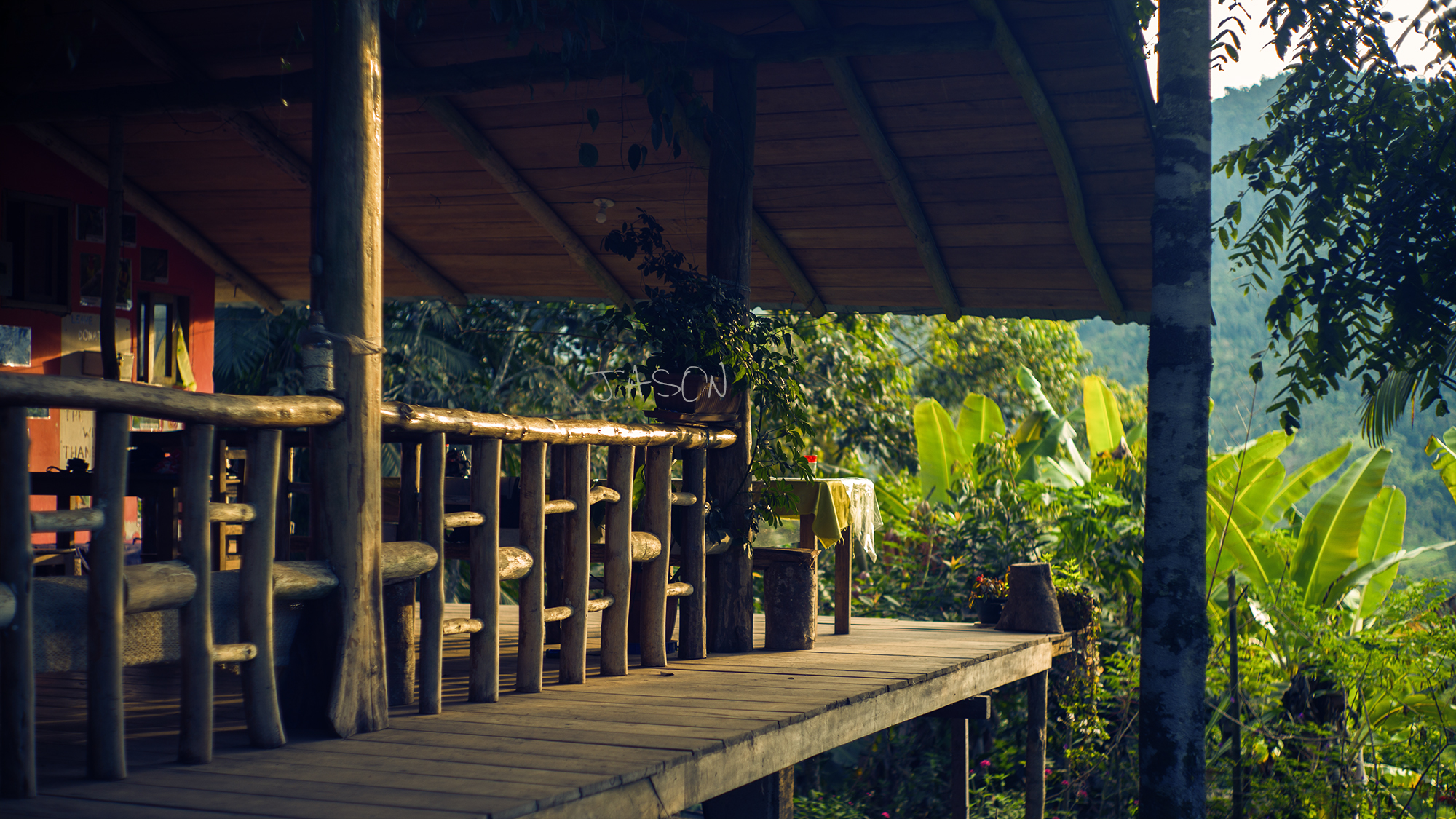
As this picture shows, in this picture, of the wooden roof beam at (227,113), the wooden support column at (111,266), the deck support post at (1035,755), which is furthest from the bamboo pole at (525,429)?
the wooden support column at (111,266)

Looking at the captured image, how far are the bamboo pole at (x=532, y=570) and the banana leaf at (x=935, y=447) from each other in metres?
7.02

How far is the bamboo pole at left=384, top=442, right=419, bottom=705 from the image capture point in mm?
3904

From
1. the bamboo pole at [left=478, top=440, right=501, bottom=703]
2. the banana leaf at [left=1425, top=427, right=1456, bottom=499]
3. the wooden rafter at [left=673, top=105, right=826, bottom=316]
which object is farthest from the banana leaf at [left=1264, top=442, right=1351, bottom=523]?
the bamboo pole at [left=478, top=440, right=501, bottom=703]

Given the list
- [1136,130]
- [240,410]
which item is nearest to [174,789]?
[240,410]

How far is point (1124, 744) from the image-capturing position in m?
8.59

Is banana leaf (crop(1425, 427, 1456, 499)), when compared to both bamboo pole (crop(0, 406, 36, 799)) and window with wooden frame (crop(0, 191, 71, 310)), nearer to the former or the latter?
bamboo pole (crop(0, 406, 36, 799))

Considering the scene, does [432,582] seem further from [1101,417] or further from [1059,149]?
→ [1101,417]

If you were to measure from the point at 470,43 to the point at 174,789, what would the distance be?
4.35 m

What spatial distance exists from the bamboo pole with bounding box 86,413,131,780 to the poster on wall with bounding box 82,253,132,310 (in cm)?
566

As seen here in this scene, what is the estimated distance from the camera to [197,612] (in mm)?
3012

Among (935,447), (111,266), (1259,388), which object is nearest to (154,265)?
(111,266)

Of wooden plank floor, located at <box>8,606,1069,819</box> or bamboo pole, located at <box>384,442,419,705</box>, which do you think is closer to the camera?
wooden plank floor, located at <box>8,606,1069,819</box>

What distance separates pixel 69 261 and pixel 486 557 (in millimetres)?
5479

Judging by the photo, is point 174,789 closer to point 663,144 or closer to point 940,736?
point 663,144
